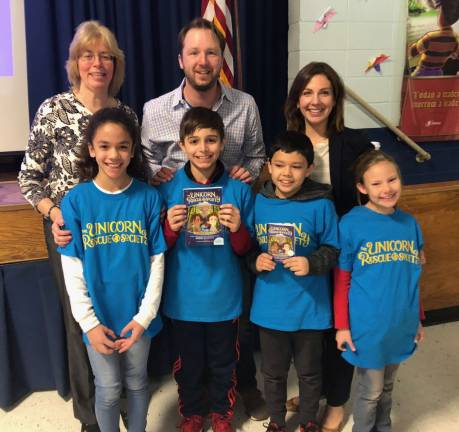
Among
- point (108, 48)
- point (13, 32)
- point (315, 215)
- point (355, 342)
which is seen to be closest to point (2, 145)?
point (13, 32)

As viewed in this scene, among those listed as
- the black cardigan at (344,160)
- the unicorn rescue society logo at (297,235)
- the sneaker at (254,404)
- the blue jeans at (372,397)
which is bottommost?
the sneaker at (254,404)

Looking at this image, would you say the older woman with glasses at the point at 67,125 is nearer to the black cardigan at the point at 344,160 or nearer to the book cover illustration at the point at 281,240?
the book cover illustration at the point at 281,240

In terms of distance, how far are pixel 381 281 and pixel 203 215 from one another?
2.10ft

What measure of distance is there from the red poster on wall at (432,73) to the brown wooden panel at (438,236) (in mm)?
771

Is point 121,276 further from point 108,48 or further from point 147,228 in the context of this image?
point 108,48

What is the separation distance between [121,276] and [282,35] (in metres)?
2.20

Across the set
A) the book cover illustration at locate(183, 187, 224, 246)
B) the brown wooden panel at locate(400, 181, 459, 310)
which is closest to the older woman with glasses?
the book cover illustration at locate(183, 187, 224, 246)

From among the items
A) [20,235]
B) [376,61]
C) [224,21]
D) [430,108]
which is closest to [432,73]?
[430,108]

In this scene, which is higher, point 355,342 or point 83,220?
point 83,220

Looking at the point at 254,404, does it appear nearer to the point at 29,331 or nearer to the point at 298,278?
the point at 298,278

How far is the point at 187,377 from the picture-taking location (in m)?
1.70

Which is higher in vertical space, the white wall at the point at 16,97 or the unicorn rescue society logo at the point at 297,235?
the white wall at the point at 16,97

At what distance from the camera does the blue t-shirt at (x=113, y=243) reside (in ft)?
4.65

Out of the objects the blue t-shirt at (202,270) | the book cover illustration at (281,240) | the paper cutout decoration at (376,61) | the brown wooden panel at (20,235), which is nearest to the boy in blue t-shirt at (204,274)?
the blue t-shirt at (202,270)
